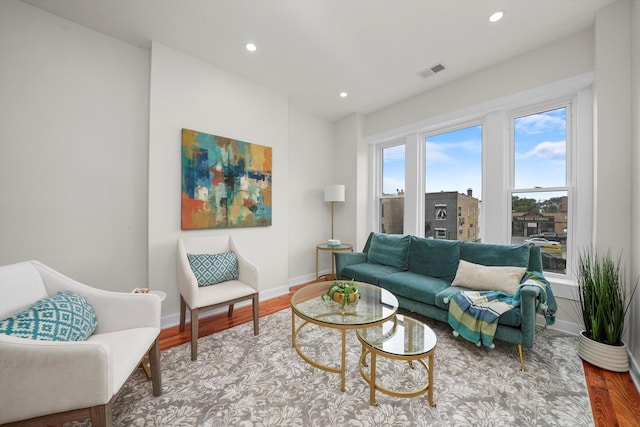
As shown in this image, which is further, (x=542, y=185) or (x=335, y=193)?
(x=335, y=193)

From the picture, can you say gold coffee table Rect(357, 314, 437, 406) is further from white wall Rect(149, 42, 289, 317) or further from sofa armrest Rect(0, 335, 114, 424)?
white wall Rect(149, 42, 289, 317)

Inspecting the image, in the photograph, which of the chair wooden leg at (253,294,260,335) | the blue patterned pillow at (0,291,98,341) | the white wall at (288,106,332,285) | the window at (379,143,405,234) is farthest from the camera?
the window at (379,143,405,234)

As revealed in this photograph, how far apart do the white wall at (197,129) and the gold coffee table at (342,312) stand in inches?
47.4

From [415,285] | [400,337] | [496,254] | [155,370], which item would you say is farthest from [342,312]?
[496,254]

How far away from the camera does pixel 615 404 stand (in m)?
1.51

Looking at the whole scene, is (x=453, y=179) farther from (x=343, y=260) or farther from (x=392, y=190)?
(x=343, y=260)

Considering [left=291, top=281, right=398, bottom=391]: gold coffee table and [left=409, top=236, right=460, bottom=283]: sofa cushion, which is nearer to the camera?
[left=291, top=281, right=398, bottom=391]: gold coffee table

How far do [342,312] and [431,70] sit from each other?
296 centimetres

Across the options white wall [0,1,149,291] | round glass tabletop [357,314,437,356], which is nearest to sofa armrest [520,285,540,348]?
round glass tabletop [357,314,437,356]

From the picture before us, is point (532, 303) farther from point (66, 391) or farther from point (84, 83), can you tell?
point (84, 83)

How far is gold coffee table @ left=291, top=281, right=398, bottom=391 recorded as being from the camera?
1.68 metres

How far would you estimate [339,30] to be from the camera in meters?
2.28

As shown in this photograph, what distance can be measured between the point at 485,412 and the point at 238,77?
395cm

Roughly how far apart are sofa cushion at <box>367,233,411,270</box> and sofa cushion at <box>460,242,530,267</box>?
A: 68 cm
